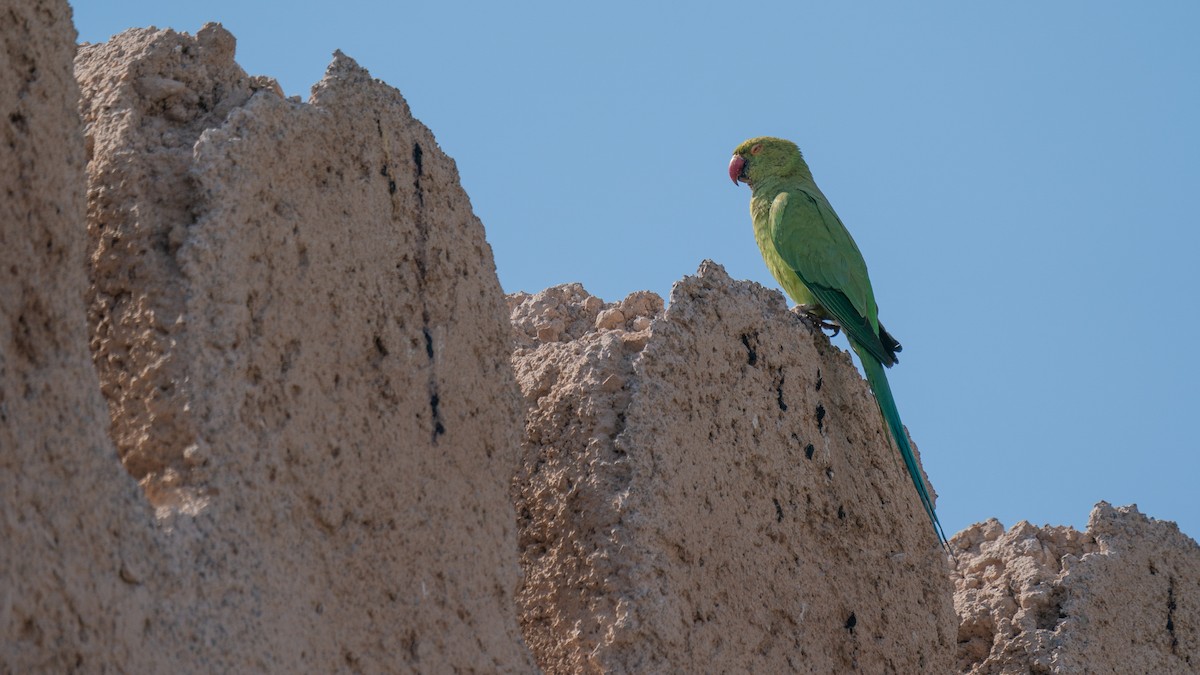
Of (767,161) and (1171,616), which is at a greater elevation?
(767,161)

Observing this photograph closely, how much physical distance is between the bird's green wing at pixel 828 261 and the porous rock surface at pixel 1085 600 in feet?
3.28

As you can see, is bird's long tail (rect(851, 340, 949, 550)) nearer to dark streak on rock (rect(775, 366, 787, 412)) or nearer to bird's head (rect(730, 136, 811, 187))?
dark streak on rock (rect(775, 366, 787, 412))

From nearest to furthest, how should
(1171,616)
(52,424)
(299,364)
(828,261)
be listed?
(52,424) → (299,364) → (1171,616) → (828,261)

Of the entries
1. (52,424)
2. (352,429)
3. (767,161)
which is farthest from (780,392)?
→ (767,161)

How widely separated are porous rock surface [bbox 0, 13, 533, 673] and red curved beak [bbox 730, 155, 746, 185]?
421cm

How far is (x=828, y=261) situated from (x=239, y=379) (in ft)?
12.8

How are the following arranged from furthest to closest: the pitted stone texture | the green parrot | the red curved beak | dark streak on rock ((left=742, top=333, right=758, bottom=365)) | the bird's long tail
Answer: the red curved beak < the green parrot < the bird's long tail < dark streak on rock ((left=742, top=333, right=758, bottom=365)) < the pitted stone texture

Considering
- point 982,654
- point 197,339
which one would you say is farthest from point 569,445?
point 982,654

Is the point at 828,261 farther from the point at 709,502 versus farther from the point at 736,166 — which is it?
the point at 709,502

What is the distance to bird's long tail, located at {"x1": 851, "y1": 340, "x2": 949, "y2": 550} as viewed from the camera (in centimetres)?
462

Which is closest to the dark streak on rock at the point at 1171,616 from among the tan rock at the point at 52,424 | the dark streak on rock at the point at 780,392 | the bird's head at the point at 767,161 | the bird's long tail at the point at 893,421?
the bird's long tail at the point at 893,421

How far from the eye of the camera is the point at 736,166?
24.3 ft

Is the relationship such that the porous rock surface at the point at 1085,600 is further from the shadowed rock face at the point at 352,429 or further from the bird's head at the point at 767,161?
the bird's head at the point at 767,161

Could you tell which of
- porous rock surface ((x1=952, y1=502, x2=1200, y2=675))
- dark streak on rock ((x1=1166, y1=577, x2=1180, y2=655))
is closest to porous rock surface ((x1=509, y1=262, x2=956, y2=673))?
porous rock surface ((x1=952, y1=502, x2=1200, y2=675))
